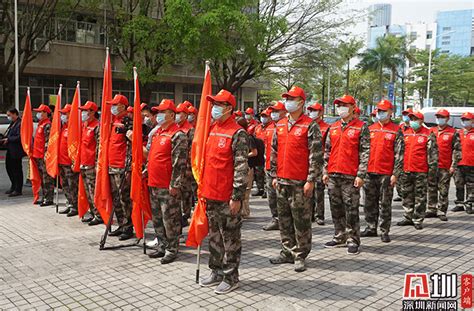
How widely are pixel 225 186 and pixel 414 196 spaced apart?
494cm

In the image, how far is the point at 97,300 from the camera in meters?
4.70

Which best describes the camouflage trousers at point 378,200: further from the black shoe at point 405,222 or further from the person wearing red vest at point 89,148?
the person wearing red vest at point 89,148

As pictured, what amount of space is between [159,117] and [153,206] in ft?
4.04

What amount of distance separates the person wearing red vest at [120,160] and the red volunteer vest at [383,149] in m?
3.89

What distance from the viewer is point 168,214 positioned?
5945mm

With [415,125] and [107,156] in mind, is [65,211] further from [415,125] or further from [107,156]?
[415,125]

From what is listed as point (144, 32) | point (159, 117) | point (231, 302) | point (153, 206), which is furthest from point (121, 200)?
point (144, 32)

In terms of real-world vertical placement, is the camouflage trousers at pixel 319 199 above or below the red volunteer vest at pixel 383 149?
below

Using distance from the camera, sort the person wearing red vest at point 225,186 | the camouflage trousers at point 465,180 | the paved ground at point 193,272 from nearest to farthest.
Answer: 1. the paved ground at point 193,272
2. the person wearing red vest at point 225,186
3. the camouflage trousers at point 465,180

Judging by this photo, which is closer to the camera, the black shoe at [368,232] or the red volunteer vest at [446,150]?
the black shoe at [368,232]

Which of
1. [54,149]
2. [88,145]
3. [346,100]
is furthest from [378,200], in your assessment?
[54,149]

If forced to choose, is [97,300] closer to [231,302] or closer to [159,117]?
[231,302]

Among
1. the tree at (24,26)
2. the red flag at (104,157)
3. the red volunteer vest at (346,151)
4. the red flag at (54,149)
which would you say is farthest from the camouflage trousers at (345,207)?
the tree at (24,26)

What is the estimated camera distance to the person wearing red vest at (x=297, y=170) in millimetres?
5590
